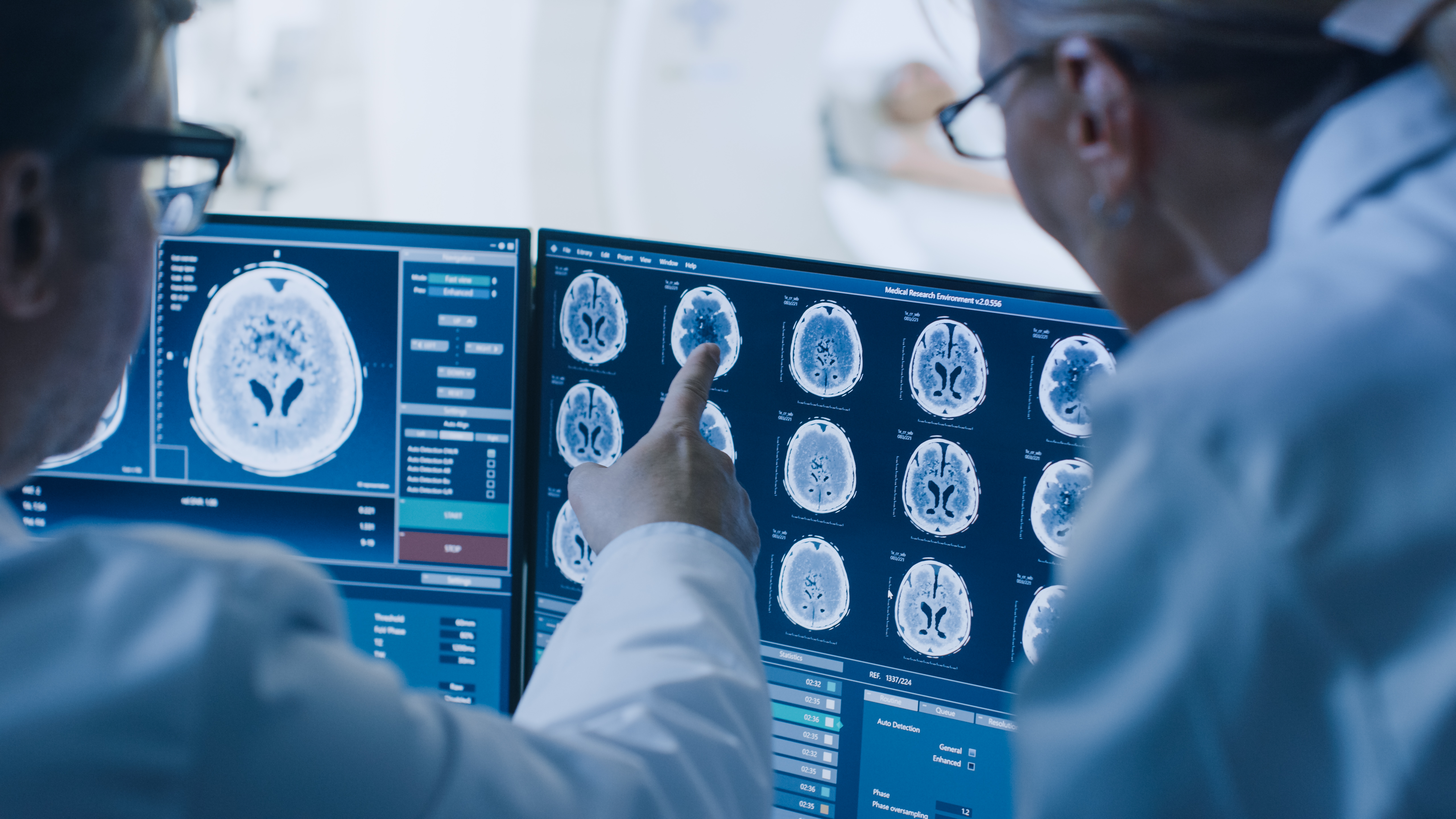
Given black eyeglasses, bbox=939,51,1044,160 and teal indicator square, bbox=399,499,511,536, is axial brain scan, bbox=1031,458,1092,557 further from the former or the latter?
teal indicator square, bbox=399,499,511,536

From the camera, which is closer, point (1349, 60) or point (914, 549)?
point (1349, 60)

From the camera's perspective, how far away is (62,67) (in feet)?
1.73

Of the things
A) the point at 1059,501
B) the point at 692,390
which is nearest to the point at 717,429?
the point at 692,390

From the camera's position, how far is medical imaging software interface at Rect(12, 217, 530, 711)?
43.0 inches

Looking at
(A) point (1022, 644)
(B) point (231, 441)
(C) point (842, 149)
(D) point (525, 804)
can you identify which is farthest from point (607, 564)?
(C) point (842, 149)

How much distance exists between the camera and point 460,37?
3002mm

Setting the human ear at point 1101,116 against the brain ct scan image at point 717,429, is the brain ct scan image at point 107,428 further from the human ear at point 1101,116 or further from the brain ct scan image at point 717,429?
the human ear at point 1101,116

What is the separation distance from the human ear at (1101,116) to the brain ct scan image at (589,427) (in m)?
0.55

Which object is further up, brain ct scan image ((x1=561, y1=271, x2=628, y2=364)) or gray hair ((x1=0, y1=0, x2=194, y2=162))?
gray hair ((x1=0, y1=0, x2=194, y2=162))

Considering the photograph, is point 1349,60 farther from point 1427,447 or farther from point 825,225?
point 825,225

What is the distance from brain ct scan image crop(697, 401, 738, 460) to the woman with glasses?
0.50 m

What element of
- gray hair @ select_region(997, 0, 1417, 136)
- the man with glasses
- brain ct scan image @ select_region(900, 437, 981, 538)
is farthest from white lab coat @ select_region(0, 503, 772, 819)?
gray hair @ select_region(997, 0, 1417, 136)

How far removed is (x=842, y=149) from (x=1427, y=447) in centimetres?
238

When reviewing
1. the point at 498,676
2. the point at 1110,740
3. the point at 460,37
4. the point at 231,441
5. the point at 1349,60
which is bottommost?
the point at 498,676
